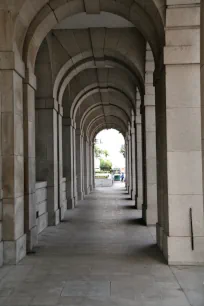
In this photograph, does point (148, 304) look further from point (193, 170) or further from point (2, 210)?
point (2, 210)

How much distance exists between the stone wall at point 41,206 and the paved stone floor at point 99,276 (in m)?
0.64

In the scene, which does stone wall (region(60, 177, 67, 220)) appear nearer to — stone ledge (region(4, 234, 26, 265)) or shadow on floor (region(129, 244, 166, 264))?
shadow on floor (region(129, 244, 166, 264))

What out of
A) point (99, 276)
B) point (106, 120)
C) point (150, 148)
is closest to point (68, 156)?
point (150, 148)

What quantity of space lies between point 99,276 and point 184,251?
163 centimetres

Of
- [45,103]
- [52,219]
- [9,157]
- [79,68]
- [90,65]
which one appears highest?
[90,65]

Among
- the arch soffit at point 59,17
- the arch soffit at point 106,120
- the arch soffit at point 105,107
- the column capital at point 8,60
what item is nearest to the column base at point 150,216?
the arch soffit at point 59,17

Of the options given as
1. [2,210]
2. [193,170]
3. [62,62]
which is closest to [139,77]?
[62,62]

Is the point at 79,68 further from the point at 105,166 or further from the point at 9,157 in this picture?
the point at 105,166

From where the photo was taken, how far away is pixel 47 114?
1123cm

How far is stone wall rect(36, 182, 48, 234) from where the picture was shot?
379 inches

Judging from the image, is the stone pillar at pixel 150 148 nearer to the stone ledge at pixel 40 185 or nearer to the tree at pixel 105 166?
the stone ledge at pixel 40 185

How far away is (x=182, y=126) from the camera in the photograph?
6.60 metres

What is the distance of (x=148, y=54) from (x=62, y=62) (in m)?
2.74

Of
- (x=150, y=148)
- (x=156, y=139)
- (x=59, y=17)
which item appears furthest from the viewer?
(x=150, y=148)
